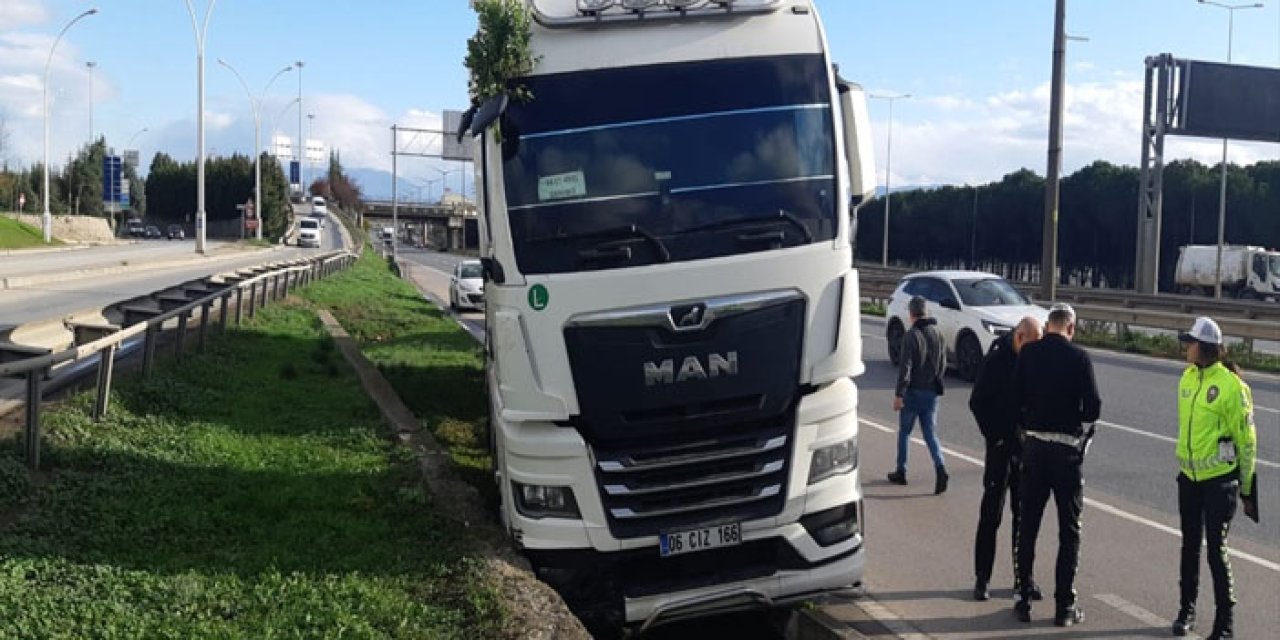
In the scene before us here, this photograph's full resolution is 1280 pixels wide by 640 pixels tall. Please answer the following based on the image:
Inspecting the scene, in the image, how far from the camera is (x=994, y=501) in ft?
22.0

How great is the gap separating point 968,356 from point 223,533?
518 inches

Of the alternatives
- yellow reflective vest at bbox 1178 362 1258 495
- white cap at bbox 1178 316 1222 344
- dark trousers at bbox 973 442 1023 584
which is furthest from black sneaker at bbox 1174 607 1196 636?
white cap at bbox 1178 316 1222 344

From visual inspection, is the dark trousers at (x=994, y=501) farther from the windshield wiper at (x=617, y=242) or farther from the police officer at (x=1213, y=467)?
the windshield wiper at (x=617, y=242)

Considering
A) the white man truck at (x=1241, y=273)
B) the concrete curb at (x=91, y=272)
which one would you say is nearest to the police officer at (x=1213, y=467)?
the concrete curb at (x=91, y=272)

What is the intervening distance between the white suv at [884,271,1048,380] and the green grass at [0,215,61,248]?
50.8 m

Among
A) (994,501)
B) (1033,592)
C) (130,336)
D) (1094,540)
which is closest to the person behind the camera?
(1033,592)

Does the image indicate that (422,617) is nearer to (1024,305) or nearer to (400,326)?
(1024,305)

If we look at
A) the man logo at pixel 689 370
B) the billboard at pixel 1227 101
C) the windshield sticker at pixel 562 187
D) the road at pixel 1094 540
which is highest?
the billboard at pixel 1227 101

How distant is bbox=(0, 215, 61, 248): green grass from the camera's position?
5675cm

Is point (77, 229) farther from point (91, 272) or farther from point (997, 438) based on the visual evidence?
point (997, 438)

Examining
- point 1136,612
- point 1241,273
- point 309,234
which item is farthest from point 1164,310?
point 309,234

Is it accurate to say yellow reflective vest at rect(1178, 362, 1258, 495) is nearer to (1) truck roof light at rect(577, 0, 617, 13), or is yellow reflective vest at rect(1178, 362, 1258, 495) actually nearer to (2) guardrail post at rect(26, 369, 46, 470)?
(1) truck roof light at rect(577, 0, 617, 13)

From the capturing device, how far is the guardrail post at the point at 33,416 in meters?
6.77

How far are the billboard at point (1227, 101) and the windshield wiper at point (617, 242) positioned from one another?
1457 inches
